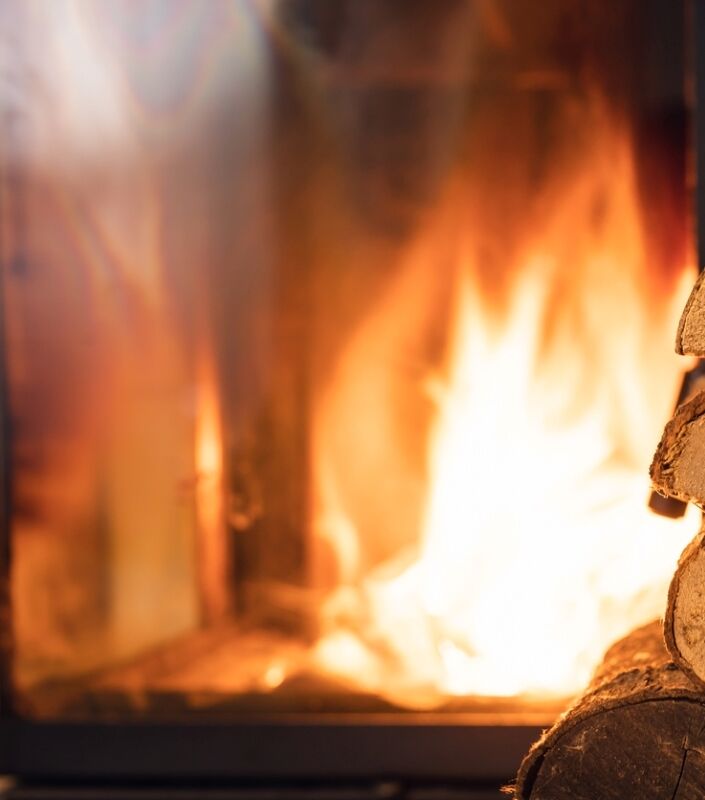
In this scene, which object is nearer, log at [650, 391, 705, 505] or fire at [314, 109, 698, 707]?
log at [650, 391, 705, 505]

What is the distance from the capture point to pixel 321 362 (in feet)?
5.10

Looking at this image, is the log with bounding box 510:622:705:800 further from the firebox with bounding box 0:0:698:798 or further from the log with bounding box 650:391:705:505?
the firebox with bounding box 0:0:698:798

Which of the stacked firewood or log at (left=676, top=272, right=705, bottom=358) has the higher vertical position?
log at (left=676, top=272, right=705, bottom=358)

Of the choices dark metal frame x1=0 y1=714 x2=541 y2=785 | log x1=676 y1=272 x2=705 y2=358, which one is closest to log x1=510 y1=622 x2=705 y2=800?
log x1=676 y1=272 x2=705 y2=358

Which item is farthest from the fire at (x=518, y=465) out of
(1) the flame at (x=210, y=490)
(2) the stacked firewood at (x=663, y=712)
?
(2) the stacked firewood at (x=663, y=712)

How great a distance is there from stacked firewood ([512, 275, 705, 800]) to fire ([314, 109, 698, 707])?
1.90 ft

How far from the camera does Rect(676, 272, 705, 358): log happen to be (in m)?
0.84

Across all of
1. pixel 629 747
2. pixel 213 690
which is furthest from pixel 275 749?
pixel 629 747

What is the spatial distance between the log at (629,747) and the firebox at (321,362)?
0.60 metres

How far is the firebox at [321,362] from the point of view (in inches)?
59.5

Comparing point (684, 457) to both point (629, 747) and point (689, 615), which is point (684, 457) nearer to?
point (689, 615)

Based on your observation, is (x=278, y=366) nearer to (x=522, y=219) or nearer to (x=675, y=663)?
(x=522, y=219)

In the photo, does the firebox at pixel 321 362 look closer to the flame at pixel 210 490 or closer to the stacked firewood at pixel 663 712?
the flame at pixel 210 490

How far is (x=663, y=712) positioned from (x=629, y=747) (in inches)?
1.6
